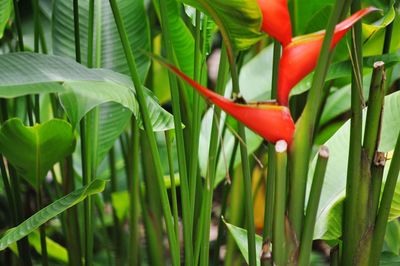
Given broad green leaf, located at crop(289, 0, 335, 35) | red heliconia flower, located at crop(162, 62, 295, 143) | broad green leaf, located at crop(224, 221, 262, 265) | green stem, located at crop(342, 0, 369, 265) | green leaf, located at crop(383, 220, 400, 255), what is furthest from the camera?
green leaf, located at crop(383, 220, 400, 255)

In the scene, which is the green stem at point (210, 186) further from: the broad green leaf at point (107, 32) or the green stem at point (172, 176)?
the broad green leaf at point (107, 32)

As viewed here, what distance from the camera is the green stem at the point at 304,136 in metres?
0.45

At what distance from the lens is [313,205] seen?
490mm

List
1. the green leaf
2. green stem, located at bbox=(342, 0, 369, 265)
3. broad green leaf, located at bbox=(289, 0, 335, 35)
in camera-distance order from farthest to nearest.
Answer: the green leaf
broad green leaf, located at bbox=(289, 0, 335, 35)
green stem, located at bbox=(342, 0, 369, 265)

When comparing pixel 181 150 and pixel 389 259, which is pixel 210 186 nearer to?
pixel 181 150

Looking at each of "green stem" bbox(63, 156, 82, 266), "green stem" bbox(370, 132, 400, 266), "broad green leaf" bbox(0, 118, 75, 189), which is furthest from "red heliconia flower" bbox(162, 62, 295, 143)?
"green stem" bbox(63, 156, 82, 266)

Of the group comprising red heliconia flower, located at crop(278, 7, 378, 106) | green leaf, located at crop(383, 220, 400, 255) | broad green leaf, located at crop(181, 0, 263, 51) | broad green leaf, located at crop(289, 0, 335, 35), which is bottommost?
green leaf, located at crop(383, 220, 400, 255)

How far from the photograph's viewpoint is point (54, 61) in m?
0.57

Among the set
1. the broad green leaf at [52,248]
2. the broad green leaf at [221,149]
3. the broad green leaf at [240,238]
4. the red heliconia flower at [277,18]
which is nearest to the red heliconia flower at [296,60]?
the red heliconia flower at [277,18]

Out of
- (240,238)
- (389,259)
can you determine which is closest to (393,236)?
(389,259)

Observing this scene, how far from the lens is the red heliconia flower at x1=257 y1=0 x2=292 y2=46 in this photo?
47cm

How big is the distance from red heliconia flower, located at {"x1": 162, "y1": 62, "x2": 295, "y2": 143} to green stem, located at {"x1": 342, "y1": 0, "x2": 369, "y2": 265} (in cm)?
10

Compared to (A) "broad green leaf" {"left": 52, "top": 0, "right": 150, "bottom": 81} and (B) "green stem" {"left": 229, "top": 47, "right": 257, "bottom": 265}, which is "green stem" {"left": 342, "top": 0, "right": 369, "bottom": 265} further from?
(A) "broad green leaf" {"left": 52, "top": 0, "right": 150, "bottom": 81}

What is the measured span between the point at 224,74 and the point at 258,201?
0.80 m
